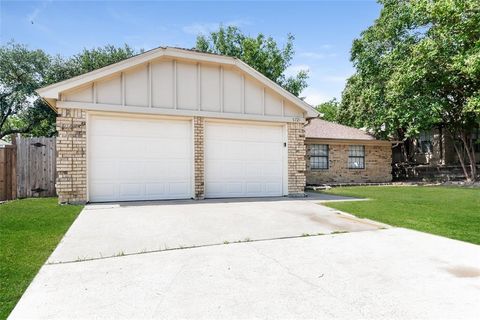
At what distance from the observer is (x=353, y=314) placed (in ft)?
8.49

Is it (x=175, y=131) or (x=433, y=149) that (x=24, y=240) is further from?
(x=433, y=149)

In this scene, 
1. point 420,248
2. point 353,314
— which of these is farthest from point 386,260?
point 353,314

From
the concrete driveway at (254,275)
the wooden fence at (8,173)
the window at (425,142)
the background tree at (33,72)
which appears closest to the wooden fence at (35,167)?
the wooden fence at (8,173)

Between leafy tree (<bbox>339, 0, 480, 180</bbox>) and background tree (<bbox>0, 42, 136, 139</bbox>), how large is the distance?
19645 millimetres

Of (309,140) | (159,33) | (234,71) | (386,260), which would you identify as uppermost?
(159,33)

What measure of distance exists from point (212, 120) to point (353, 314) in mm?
8282

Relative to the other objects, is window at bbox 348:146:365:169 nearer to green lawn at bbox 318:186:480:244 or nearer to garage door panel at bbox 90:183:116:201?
green lawn at bbox 318:186:480:244

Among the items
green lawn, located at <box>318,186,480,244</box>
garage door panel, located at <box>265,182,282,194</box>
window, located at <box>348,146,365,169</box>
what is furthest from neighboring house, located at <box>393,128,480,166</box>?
garage door panel, located at <box>265,182,282,194</box>

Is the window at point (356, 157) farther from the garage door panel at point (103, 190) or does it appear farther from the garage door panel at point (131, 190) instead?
the garage door panel at point (103, 190)

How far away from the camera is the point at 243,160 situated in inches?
421

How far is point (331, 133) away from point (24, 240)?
649 inches

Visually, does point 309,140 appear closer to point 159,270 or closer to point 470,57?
point 470,57

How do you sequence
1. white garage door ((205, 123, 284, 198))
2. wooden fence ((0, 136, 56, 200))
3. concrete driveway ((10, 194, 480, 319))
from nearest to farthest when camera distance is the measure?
concrete driveway ((10, 194, 480, 319)), wooden fence ((0, 136, 56, 200)), white garage door ((205, 123, 284, 198))

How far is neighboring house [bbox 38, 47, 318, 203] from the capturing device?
8773mm
